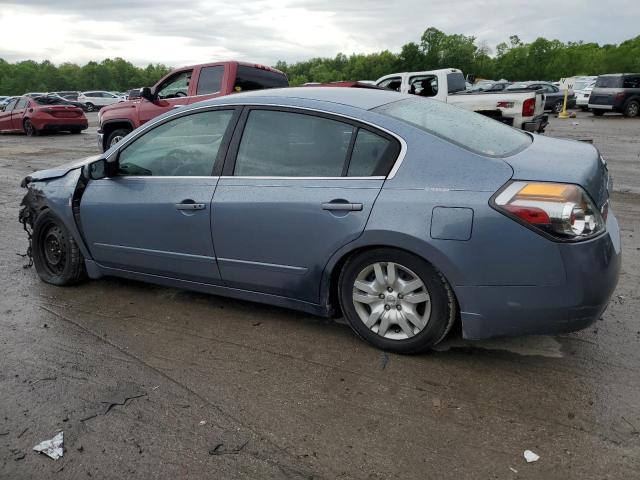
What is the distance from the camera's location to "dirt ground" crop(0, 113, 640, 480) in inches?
98.8

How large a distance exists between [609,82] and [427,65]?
56.0 meters

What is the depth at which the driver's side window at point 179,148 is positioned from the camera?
156 inches

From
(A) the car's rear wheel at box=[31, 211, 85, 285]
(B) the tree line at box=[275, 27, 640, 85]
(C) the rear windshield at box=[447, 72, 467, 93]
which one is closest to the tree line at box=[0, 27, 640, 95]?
(B) the tree line at box=[275, 27, 640, 85]

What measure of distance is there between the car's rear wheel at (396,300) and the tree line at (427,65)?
1922 inches

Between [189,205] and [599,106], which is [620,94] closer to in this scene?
[599,106]

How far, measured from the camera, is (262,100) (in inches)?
152

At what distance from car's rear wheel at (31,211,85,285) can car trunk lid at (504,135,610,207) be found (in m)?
3.53

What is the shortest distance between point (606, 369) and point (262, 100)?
8.93 ft

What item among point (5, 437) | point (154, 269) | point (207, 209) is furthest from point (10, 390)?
point (207, 209)

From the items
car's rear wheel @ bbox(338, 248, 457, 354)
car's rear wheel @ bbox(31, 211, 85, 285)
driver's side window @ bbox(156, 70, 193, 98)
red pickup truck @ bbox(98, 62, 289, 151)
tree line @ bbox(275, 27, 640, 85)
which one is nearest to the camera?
car's rear wheel @ bbox(338, 248, 457, 354)

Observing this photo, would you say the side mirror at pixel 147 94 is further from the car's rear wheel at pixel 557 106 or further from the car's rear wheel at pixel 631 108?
the car's rear wheel at pixel 557 106

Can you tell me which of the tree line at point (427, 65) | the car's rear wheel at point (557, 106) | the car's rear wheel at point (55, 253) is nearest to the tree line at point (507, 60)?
the tree line at point (427, 65)

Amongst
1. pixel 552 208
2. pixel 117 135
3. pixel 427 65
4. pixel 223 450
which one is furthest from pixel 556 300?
pixel 427 65

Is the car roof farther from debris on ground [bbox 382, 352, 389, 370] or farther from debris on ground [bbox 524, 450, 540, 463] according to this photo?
debris on ground [bbox 524, 450, 540, 463]
